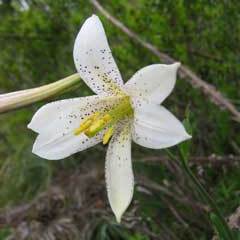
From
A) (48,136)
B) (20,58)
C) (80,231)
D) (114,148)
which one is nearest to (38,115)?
(48,136)

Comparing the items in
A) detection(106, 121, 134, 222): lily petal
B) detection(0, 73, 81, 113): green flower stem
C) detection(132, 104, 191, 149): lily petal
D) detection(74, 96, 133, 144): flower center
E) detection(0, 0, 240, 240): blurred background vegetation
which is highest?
detection(0, 73, 81, 113): green flower stem

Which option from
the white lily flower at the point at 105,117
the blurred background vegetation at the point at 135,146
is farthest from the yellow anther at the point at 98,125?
the blurred background vegetation at the point at 135,146

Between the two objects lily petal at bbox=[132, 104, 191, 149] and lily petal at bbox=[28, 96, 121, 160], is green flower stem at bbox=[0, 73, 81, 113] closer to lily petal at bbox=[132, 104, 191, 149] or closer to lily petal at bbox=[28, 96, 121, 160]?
lily petal at bbox=[28, 96, 121, 160]

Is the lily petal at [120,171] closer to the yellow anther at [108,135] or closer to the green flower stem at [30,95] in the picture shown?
the yellow anther at [108,135]

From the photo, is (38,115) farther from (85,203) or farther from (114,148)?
(85,203)

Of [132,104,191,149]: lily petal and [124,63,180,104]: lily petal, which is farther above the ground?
[124,63,180,104]: lily petal

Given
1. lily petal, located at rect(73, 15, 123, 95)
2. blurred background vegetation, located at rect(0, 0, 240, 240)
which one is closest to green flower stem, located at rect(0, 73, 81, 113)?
lily petal, located at rect(73, 15, 123, 95)

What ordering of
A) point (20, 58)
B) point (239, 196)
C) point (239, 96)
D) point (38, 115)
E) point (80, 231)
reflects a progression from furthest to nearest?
point (20, 58) → point (80, 231) → point (239, 96) → point (239, 196) → point (38, 115)
